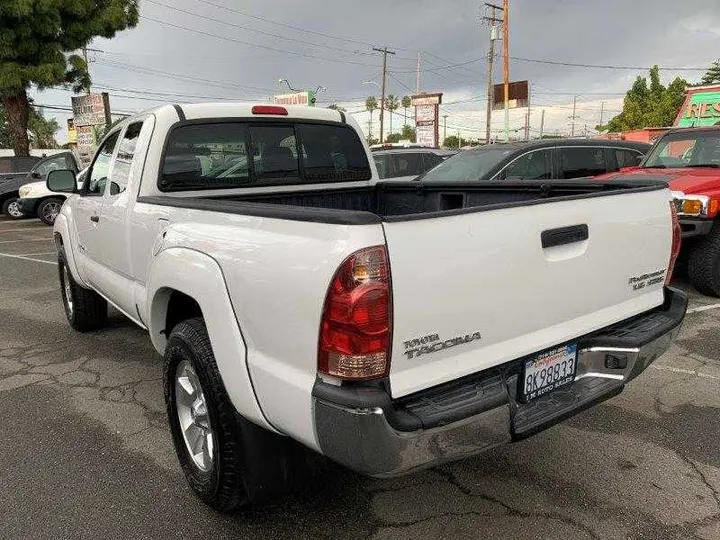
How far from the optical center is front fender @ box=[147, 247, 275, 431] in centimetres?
218

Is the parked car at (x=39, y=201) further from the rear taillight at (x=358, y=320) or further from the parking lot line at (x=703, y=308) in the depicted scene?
the rear taillight at (x=358, y=320)

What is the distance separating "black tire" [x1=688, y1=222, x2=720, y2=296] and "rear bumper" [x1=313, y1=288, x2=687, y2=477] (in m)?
4.30

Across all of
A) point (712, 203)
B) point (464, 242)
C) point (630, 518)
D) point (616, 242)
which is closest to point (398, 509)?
point (630, 518)

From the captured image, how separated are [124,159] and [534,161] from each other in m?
5.80

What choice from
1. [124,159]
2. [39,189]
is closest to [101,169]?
[124,159]

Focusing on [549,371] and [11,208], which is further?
[11,208]

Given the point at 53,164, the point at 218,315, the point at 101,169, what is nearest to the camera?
the point at 218,315

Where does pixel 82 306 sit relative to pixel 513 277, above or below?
below

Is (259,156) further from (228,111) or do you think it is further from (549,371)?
(549,371)

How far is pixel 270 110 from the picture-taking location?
153 inches

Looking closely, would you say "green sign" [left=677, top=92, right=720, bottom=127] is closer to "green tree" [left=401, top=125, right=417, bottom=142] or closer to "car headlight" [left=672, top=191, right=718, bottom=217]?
"car headlight" [left=672, top=191, right=718, bottom=217]

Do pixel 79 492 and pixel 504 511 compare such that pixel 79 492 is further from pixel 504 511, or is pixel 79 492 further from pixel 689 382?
pixel 689 382

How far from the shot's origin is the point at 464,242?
199 centimetres

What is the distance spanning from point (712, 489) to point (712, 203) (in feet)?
12.9
